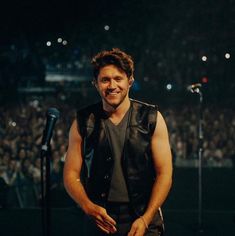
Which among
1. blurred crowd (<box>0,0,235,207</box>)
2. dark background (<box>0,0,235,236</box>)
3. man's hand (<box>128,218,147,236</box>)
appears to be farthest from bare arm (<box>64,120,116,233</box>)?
dark background (<box>0,0,235,236</box>)

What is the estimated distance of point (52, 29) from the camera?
2128 cm

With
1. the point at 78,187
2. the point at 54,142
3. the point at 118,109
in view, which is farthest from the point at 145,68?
the point at 78,187

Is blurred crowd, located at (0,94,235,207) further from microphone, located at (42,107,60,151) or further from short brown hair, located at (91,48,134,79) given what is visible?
short brown hair, located at (91,48,134,79)

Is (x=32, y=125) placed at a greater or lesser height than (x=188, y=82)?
lesser

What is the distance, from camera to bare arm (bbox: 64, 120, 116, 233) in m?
2.78

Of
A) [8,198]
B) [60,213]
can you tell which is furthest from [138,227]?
[8,198]

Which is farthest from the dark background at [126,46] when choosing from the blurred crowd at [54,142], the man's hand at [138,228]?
the man's hand at [138,228]

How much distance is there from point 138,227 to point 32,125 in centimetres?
1072

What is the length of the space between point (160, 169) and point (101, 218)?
1.34 ft

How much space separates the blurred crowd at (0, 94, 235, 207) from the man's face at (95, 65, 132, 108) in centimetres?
555

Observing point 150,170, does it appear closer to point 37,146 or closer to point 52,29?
point 37,146

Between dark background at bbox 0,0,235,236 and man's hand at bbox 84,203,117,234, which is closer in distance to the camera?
man's hand at bbox 84,203,117,234

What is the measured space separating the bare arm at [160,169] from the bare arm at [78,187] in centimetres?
21

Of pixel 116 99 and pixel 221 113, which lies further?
pixel 221 113
